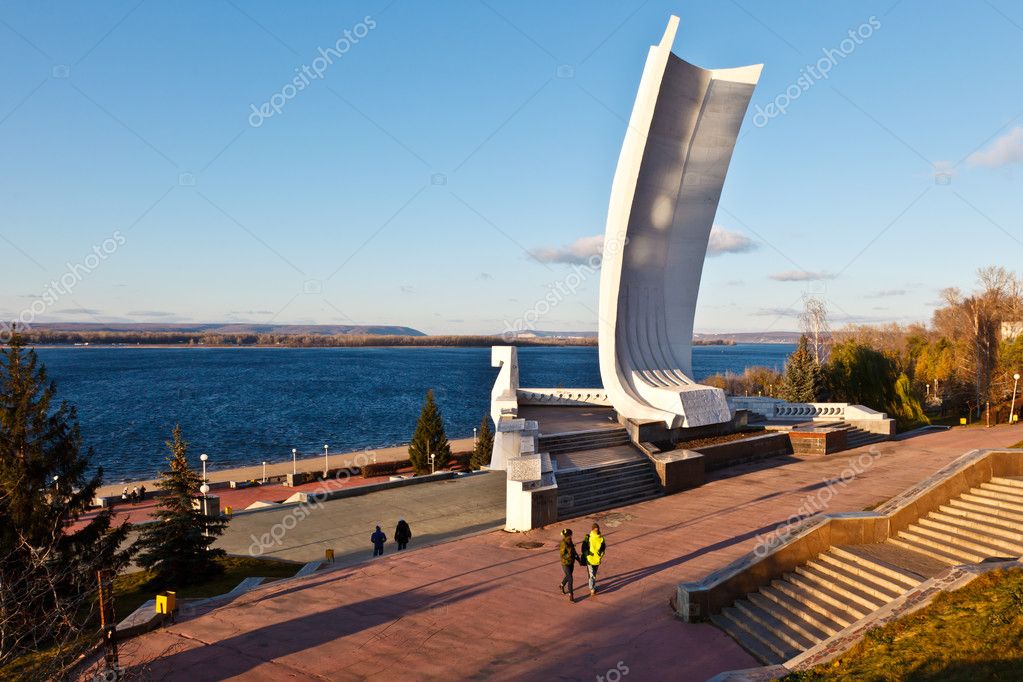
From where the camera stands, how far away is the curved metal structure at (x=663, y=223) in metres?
19.9

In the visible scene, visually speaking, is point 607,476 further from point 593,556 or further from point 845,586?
point 845,586

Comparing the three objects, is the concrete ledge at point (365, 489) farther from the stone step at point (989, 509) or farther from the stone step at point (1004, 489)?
the stone step at point (1004, 489)

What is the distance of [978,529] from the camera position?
35.2 ft

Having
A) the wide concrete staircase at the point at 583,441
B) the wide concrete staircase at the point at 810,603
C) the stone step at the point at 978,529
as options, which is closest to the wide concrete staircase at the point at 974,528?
the stone step at the point at 978,529

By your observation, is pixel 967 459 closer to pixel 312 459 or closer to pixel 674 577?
pixel 674 577

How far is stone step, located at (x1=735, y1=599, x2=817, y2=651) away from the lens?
8.54m

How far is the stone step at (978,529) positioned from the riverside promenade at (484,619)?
2929 millimetres

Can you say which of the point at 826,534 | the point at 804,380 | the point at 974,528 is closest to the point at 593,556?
the point at 826,534

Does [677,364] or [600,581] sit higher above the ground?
[677,364]

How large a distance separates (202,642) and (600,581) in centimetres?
584

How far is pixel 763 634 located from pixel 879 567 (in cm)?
227

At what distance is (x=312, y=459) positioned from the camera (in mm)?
46438

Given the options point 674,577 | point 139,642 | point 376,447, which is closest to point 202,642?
point 139,642

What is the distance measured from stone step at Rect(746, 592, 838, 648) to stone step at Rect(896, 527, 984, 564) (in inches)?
108
